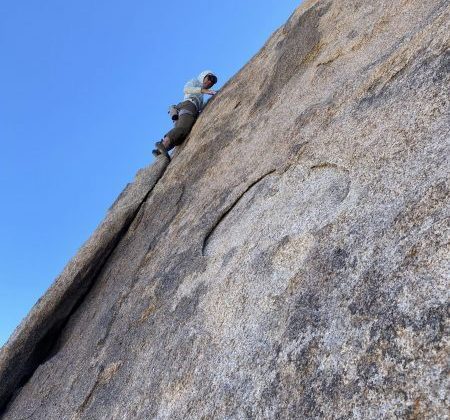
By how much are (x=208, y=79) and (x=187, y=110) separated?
4.07 feet

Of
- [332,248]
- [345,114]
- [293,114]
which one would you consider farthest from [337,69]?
[332,248]

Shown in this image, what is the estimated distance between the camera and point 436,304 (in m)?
3.23

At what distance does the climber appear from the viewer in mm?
11102

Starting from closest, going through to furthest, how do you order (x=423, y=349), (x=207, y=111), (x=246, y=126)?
(x=423, y=349)
(x=246, y=126)
(x=207, y=111)

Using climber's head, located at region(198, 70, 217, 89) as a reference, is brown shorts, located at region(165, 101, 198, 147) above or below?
below

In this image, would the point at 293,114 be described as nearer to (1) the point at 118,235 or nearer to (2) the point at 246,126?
(2) the point at 246,126

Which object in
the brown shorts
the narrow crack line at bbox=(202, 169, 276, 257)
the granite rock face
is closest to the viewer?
the granite rock face

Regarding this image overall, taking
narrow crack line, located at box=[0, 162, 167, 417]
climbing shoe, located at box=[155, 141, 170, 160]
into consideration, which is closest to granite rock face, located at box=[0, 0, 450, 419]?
narrow crack line, located at box=[0, 162, 167, 417]

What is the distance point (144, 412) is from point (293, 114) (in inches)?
166

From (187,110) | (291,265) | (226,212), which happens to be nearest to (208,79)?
(187,110)

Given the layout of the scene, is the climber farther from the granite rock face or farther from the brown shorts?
the granite rock face

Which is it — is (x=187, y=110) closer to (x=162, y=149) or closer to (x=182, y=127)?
(x=182, y=127)

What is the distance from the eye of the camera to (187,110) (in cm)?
1141

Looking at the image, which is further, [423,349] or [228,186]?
[228,186]
